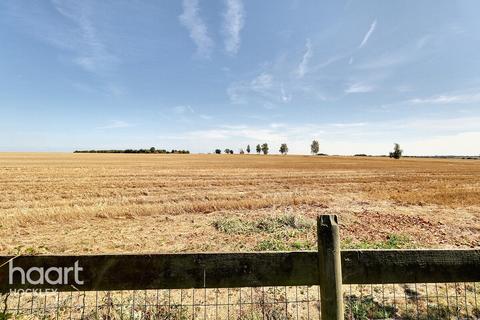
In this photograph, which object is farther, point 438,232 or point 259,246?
point 438,232

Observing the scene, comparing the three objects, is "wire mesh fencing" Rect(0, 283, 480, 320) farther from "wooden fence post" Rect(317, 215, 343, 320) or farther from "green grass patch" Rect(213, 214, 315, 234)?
"green grass patch" Rect(213, 214, 315, 234)

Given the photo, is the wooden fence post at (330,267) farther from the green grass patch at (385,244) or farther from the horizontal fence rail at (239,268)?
the green grass patch at (385,244)

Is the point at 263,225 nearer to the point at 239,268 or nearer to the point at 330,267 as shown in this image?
the point at 239,268

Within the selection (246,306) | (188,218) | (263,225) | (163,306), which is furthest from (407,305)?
(188,218)

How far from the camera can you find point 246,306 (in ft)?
15.5

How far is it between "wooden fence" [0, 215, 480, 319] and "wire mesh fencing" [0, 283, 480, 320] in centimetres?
185

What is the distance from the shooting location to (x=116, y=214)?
1198cm

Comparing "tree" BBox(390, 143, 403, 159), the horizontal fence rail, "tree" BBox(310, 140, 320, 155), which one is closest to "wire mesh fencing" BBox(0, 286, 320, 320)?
the horizontal fence rail

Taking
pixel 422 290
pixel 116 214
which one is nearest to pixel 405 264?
pixel 422 290

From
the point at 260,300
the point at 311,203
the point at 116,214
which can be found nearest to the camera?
the point at 260,300

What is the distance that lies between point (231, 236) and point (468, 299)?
225 inches

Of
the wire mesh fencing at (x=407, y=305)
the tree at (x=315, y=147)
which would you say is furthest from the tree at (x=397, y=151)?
the wire mesh fencing at (x=407, y=305)

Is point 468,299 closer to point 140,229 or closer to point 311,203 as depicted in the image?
point 140,229

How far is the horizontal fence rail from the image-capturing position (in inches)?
91.0
